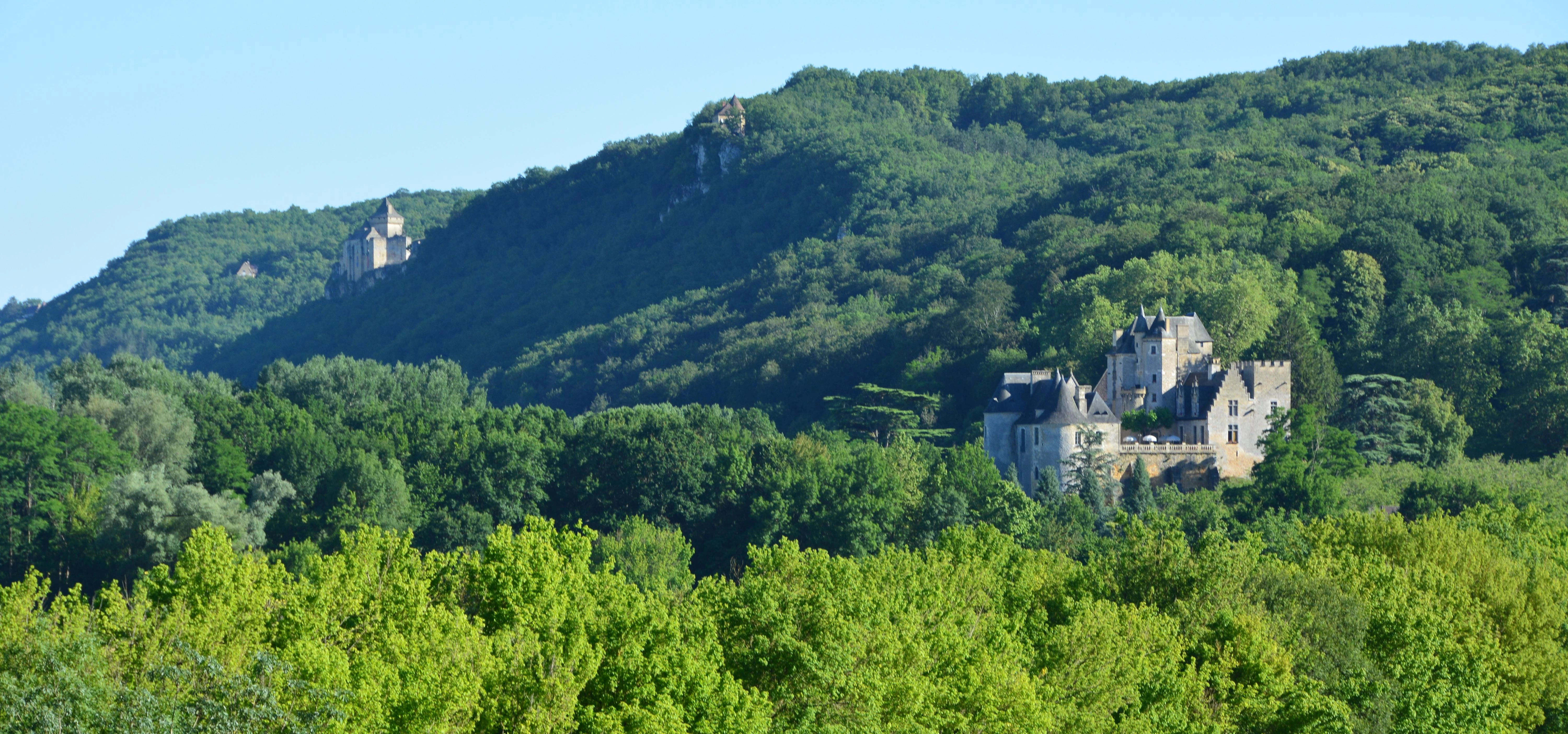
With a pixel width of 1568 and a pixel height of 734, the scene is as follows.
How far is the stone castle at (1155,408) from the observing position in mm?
83562

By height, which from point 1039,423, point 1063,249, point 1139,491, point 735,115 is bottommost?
point 1139,491

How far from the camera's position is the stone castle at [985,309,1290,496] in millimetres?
83562

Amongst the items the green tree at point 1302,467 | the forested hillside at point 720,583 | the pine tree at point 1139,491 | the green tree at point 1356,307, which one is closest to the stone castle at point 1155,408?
the pine tree at point 1139,491

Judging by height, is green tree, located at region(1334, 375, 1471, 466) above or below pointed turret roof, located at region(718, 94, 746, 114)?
below

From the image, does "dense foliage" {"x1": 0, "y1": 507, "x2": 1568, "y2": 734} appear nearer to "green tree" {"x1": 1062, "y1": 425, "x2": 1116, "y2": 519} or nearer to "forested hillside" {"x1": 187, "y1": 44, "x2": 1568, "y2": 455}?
"green tree" {"x1": 1062, "y1": 425, "x2": 1116, "y2": 519}

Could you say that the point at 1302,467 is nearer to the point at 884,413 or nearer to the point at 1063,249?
the point at 884,413

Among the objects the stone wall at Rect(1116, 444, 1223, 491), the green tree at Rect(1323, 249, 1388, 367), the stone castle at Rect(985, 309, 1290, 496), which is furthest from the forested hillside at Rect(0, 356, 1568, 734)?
the green tree at Rect(1323, 249, 1388, 367)

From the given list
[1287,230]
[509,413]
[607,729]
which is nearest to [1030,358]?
[1287,230]

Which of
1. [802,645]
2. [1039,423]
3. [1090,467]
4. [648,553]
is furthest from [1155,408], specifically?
[802,645]

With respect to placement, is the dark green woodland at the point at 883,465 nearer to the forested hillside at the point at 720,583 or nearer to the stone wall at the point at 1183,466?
the forested hillside at the point at 720,583

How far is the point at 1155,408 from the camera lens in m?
87.7

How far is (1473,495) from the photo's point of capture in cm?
7456

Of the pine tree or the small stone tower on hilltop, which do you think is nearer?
the pine tree

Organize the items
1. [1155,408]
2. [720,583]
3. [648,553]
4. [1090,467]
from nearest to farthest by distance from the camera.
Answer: [720,583], [648,553], [1090,467], [1155,408]
